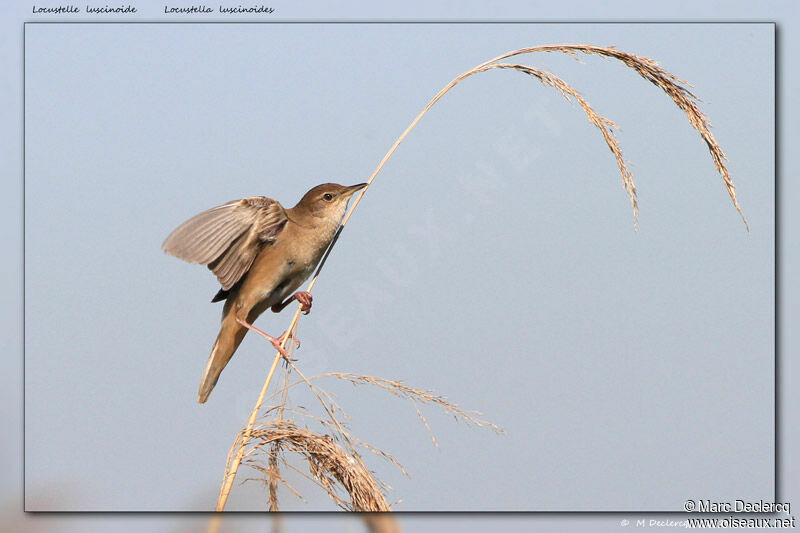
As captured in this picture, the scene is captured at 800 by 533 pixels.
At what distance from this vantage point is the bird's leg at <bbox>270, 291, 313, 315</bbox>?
3193mm

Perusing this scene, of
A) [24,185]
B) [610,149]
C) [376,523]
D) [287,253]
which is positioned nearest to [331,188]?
[287,253]

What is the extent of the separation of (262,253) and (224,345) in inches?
20.5

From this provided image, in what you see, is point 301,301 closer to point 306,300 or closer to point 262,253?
point 306,300

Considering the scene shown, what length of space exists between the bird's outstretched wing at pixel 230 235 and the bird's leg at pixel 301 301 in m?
0.28

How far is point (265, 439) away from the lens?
231cm

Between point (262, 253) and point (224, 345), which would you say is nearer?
point (262, 253)

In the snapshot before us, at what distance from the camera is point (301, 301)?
319 cm

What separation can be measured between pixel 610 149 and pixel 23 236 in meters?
2.89

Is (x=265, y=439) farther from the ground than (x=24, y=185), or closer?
closer

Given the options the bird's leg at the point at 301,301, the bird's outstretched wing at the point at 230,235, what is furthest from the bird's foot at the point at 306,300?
the bird's outstretched wing at the point at 230,235

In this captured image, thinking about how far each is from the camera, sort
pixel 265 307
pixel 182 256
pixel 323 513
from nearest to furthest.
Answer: pixel 323 513, pixel 182 256, pixel 265 307

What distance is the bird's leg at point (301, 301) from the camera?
10.5 ft

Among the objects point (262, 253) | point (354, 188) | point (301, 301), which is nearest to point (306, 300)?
point (301, 301)

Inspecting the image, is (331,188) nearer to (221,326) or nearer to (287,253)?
(287,253)
